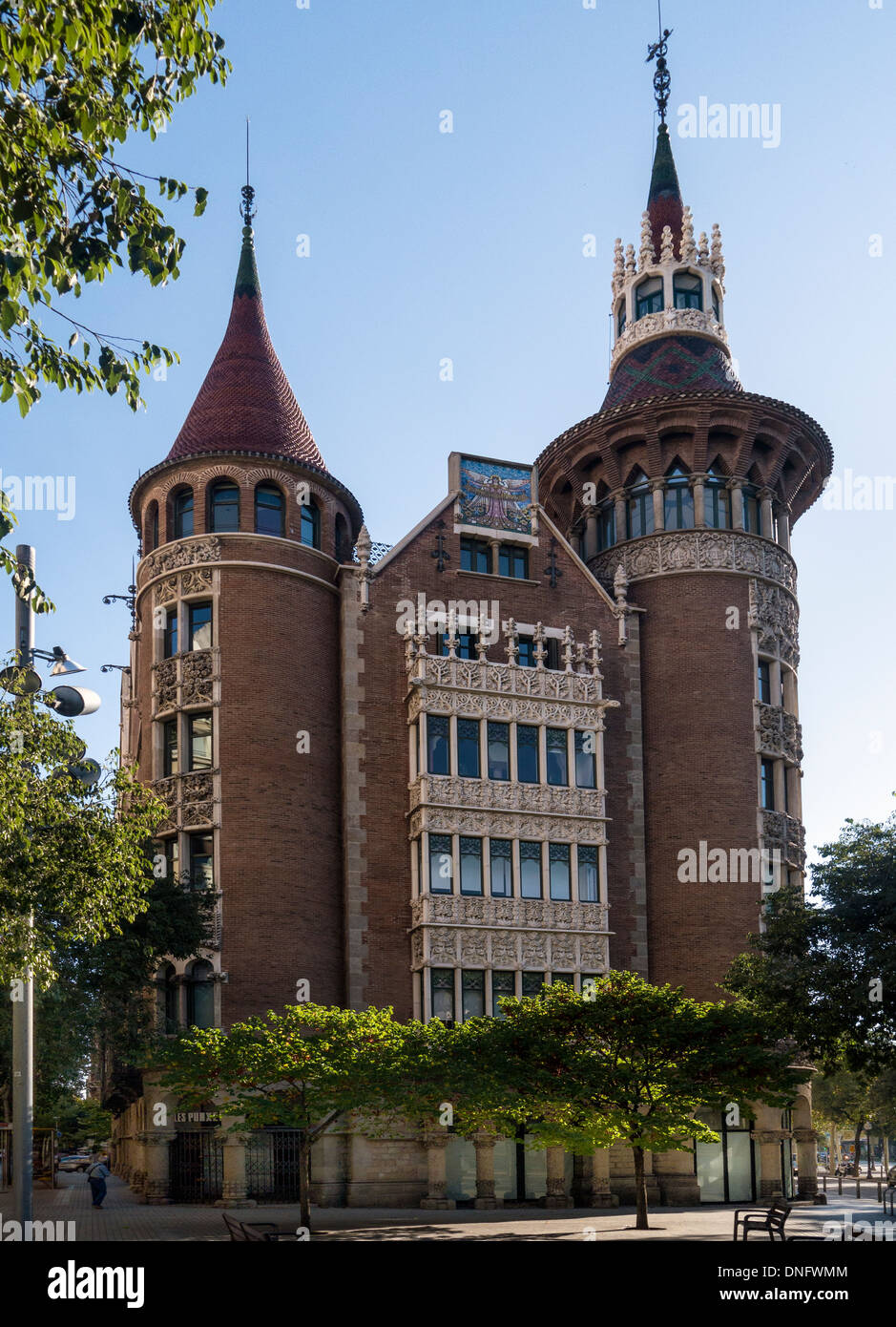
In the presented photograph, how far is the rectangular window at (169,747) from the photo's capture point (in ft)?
141

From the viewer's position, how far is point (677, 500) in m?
48.9

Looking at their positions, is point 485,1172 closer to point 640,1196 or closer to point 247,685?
point 640,1196

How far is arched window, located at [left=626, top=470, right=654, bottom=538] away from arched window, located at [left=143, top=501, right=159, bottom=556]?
15.9m

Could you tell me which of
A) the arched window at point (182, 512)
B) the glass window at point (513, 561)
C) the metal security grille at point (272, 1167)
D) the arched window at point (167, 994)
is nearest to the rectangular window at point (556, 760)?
the glass window at point (513, 561)

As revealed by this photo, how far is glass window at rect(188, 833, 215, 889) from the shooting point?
1610 inches

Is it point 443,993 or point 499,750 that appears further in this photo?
point 499,750

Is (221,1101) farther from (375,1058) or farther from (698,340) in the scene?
(698,340)

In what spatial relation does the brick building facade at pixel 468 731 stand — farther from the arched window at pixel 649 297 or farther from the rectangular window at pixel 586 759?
the arched window at pixel 649 297

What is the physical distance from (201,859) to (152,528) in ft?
36.2

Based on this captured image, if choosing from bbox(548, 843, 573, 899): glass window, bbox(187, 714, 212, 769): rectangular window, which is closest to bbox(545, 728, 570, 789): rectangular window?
bbox(548, 843, 573, 899): glass window

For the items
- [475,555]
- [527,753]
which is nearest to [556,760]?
[527,753]

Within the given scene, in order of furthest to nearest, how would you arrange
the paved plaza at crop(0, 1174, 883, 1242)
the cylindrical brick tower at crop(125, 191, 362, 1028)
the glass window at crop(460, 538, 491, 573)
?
the glass window at crop(460, 538, 491, 573)
the cylindrical brick tower at crop(125, 191, 362, 1028)
the paved plaza at crop(0, 1174, 883, 1242)

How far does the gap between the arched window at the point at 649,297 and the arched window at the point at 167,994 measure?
2904 cm

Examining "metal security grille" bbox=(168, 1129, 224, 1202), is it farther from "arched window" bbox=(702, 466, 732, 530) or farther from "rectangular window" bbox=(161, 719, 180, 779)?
"arched window" bbox=(702, 466, 732, 530)
